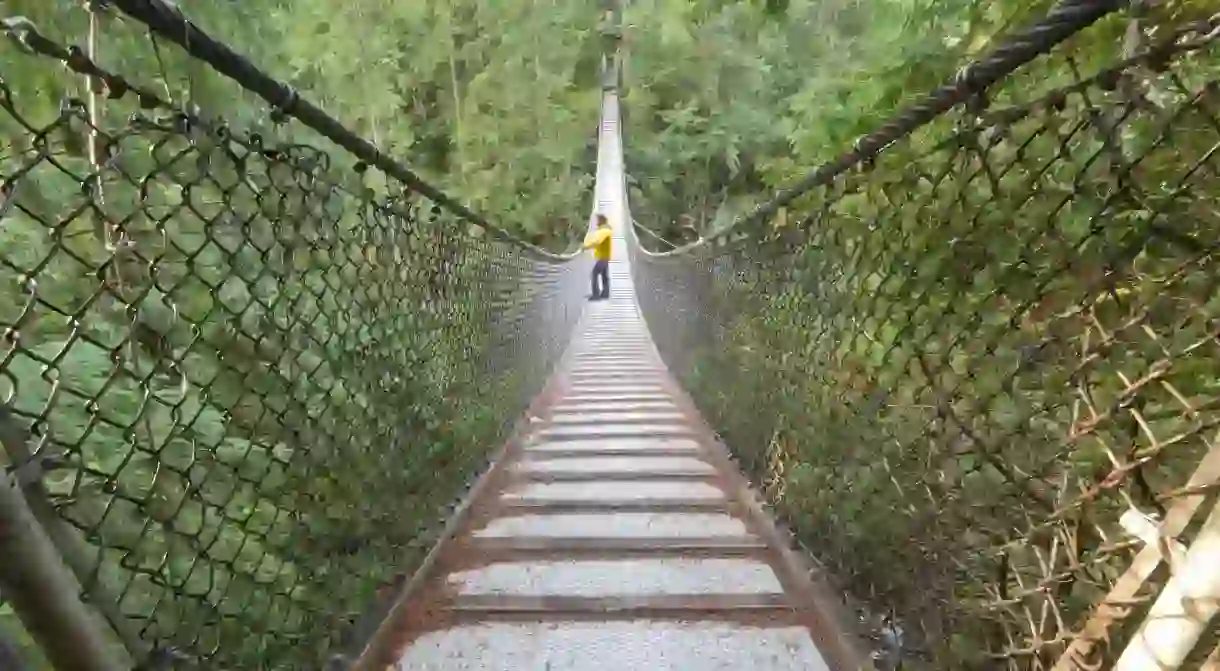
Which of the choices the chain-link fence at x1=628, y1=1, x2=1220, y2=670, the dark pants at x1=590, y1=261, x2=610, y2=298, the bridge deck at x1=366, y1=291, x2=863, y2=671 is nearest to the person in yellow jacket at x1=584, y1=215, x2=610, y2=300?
the dark pants at x1=590, y1=261, x2=610, y2=298

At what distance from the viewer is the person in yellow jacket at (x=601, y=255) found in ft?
26.9

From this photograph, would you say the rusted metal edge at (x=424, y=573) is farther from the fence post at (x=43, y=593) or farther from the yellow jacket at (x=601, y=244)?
the yellow jacket at (x=601, y=244)

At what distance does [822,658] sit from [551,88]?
34.0 ft

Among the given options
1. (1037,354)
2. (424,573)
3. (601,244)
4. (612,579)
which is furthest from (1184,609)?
(601,244)

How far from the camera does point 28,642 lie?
0.63m

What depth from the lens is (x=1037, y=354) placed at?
0.83 m

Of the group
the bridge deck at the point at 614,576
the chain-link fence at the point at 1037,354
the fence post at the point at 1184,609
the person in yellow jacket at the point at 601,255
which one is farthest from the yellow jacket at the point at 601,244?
the fence post at the point at 1184,609

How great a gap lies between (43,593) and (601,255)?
8062mm

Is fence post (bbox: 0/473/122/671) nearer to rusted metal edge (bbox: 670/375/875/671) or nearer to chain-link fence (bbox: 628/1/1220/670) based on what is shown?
chain-link fence (bbox: 628/1/1220/670)

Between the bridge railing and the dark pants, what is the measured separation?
709cm

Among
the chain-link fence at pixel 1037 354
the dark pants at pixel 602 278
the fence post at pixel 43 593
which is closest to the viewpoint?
the fence post at pixel 43 593

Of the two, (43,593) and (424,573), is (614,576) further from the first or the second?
(43,593)

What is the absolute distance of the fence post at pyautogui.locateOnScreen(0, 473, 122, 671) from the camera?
53cm

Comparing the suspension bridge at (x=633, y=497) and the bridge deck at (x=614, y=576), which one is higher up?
the suspension bridge at (x=633, y=497)
